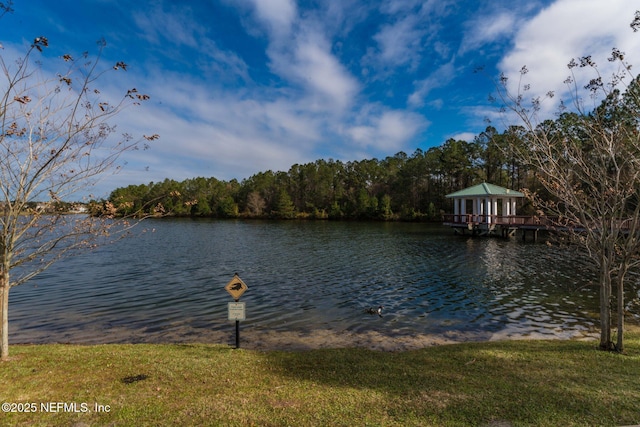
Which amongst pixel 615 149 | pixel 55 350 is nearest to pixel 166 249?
pixel 55 350

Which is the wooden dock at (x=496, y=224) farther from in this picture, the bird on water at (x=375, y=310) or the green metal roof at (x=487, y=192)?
the bird on water at (x=375, y=310)

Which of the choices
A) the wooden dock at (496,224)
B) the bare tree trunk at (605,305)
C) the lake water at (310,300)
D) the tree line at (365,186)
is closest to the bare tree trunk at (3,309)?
the lake water at (310,300)

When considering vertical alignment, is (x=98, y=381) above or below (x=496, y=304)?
above

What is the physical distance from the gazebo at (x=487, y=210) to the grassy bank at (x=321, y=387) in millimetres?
34484

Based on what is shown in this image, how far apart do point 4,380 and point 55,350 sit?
1.87 metres

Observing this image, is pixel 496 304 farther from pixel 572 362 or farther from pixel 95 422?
pixel 95 422

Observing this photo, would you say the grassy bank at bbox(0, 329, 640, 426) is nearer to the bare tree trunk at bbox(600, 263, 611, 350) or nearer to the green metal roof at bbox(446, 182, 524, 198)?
the bare tree trunk at bbox(600, 263, 611, 350)

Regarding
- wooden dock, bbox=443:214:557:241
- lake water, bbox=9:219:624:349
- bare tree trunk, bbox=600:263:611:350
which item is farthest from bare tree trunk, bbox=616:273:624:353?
wooden dock, bbox=443:214:557:241

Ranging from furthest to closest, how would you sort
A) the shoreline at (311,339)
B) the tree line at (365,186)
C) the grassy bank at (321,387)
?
the tree line at (365,186) → the shoreline at (311,339) → the grassy bank at (321,387)

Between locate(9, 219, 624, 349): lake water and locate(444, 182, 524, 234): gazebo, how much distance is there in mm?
13837

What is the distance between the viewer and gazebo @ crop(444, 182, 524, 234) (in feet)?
127

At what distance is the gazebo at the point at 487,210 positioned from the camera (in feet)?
127

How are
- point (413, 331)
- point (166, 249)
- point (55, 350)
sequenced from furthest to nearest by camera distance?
1. point (166, 249)
2. point (413, 331)
3. point (55, 350)

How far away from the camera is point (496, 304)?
1296 centimetres
